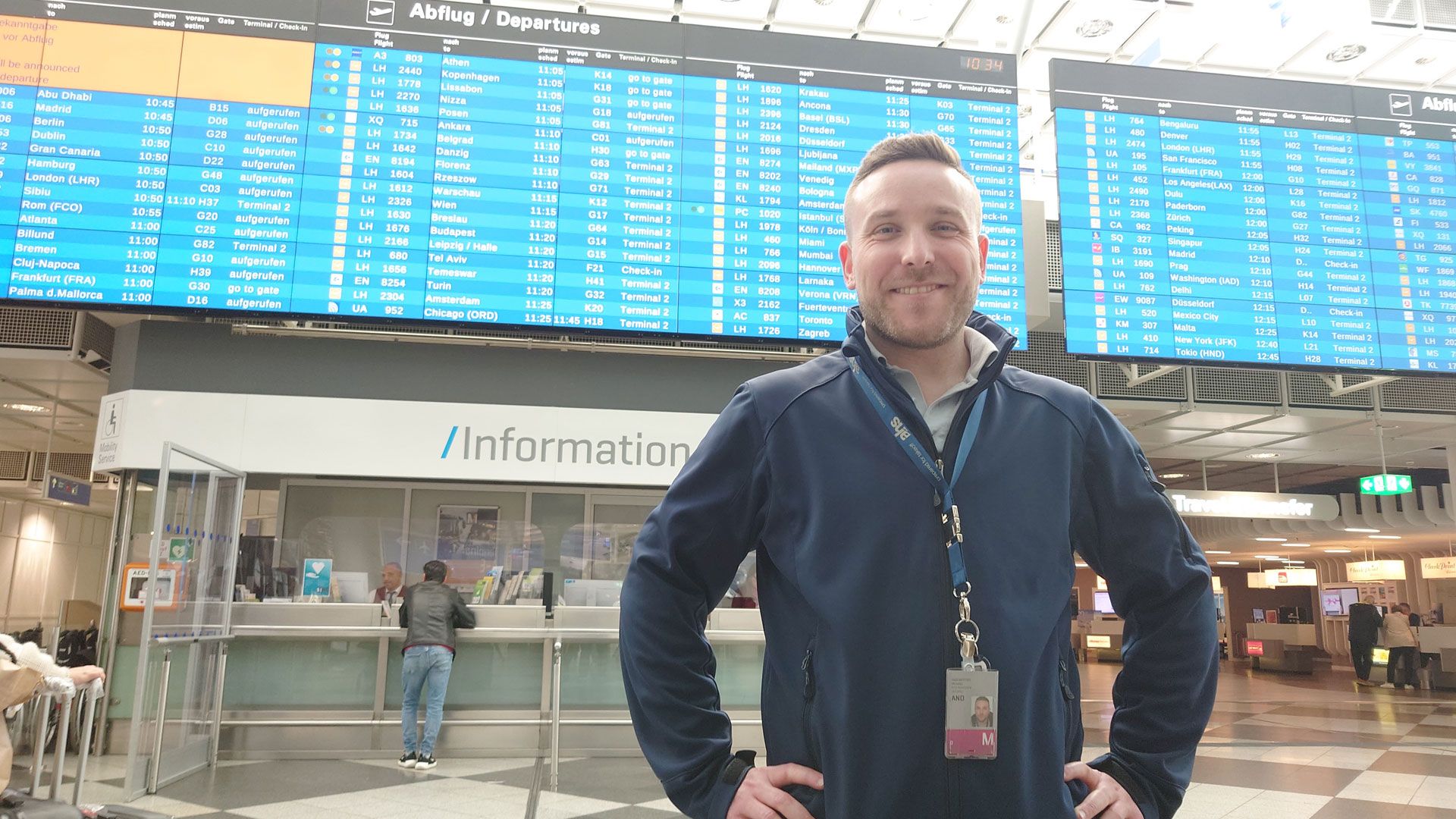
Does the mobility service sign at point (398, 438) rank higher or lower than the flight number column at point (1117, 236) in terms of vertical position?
lower

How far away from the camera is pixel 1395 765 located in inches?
277

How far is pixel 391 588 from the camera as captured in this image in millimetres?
7293

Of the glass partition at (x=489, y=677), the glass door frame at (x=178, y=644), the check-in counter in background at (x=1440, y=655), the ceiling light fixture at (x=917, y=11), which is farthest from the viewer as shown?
the check-in counter in background at (x=1440, y=655)

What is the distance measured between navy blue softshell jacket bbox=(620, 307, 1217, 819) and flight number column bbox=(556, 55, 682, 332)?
4908mm

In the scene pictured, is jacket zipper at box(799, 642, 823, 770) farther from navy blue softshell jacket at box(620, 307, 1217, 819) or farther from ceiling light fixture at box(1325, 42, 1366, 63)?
ceiling light fixture at box(1325, 42, 1366, 63)

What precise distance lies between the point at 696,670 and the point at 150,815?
459 cm

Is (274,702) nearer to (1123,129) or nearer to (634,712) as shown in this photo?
(634,712)

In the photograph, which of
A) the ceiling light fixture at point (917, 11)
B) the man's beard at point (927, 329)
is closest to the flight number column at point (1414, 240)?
the ceiling light fixture at point (917, 11)

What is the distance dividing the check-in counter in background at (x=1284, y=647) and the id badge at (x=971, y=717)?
2278cm

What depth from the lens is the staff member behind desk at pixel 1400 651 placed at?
16219 mm

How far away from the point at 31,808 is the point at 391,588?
3.62 m

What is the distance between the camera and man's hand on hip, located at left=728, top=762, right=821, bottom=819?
1068 mm

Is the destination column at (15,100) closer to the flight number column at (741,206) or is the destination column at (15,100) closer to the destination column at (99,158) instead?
the destination column at (99,158)

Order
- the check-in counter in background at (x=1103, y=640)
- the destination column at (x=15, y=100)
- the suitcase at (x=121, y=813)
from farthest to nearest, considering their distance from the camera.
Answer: the check-in counter in background at (x=1103, y=640), the destination column at (x=15, y=100), the suitcase at (x=121, y=813)
